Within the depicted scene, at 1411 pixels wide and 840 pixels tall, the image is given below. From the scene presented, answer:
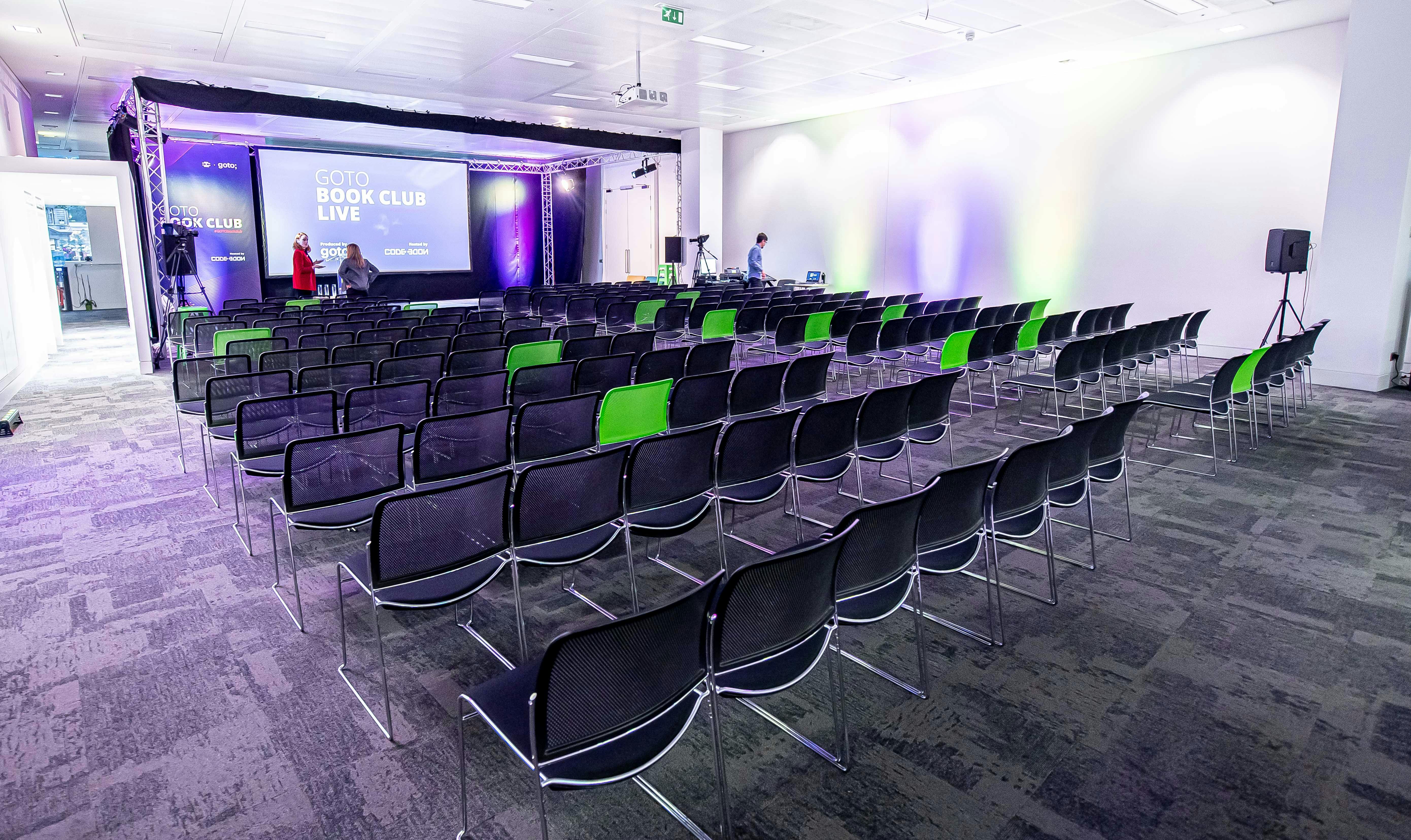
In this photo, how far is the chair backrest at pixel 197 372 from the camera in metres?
5.59

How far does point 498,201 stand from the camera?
21906 mm

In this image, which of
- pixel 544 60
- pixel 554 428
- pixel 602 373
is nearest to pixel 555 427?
pixel 554 428

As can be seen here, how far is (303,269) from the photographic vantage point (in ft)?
42.2

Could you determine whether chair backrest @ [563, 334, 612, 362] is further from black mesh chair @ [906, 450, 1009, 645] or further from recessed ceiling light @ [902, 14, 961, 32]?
recessed ceiling light @ [902, 14, 961, 32]

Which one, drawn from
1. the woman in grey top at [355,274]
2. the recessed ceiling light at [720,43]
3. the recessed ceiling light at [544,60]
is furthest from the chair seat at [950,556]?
the woman in grey top at [355,274]

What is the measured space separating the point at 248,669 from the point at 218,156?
53.6ft

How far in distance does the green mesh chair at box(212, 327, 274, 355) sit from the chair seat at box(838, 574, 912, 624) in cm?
546

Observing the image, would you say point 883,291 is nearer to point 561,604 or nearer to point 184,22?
point 184,22

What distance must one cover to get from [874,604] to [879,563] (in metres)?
0.17

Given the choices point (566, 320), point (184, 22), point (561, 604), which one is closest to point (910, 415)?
point (561, 604)

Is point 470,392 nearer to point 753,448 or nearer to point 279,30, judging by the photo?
point 753,448

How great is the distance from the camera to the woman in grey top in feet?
39.5

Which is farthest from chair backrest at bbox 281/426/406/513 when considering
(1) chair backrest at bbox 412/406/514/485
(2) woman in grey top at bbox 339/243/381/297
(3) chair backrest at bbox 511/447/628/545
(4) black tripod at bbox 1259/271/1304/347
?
(2) woman in grey top at bbox 339/243/381/297

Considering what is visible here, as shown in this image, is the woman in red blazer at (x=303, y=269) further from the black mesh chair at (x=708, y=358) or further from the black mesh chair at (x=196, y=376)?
the black mesh chair at (x=708, y=358)
